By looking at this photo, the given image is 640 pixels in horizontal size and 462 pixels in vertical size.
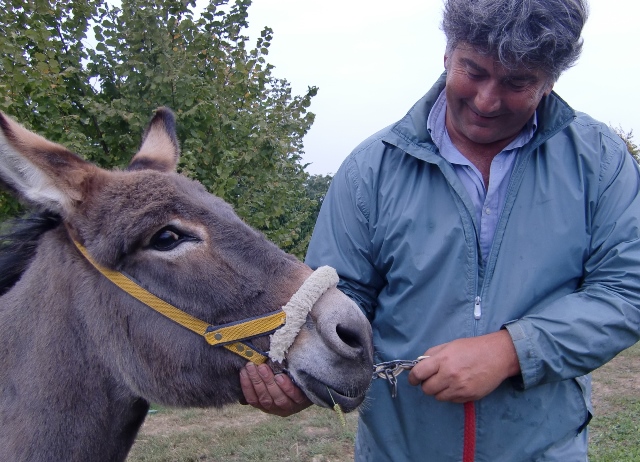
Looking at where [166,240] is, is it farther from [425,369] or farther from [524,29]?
[524,29]

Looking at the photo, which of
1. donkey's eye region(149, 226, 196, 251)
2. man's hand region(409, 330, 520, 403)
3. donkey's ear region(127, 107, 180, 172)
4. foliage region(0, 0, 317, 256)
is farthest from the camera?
foliage region(0, 0, 317, 256)

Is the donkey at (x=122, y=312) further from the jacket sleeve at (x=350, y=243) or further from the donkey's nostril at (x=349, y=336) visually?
the jacket sleeve at (x=350, y=243)

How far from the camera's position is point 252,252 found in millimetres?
2256

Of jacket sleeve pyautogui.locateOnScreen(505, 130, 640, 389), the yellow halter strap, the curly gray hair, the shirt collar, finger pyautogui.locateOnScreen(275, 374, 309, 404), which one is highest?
the curly gray hair

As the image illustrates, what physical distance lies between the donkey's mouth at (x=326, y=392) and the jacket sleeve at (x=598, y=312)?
63 centimetres

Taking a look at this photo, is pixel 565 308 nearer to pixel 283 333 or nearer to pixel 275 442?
pixel 283 333

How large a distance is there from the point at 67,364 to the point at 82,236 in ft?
1.72

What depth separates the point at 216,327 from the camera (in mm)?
2182

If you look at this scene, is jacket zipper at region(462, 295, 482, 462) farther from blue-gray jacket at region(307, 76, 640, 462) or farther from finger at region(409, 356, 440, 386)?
finger at region(409, 356, 440, 386)

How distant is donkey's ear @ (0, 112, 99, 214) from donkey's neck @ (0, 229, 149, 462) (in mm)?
209

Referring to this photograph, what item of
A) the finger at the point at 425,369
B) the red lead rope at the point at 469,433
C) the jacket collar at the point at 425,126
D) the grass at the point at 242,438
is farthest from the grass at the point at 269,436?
the jacket collar at the point at 425,126

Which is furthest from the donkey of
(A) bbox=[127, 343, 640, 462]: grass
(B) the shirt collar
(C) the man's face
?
(A) bbox=[127, 343, 640, 462]: grass

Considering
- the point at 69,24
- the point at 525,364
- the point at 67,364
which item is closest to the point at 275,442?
the point at 67,364

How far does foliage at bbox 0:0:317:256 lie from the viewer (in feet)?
17.3
